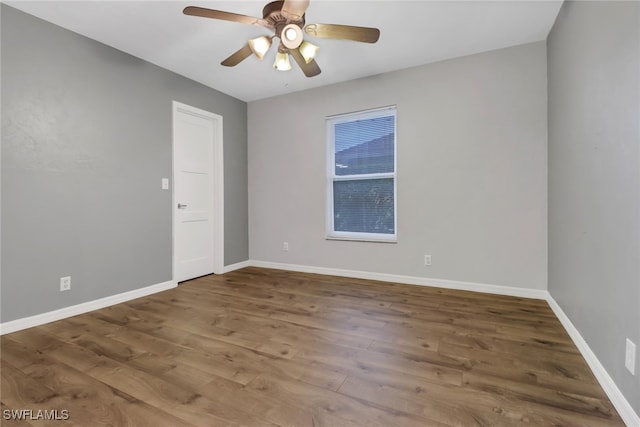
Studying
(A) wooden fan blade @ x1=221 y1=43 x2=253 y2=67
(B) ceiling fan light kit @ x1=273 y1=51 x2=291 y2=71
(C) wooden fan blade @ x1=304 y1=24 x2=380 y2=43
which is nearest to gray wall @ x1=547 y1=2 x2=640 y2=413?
(C) wooden fan blade @ x1=304 y1=24 x2=380 y2=43

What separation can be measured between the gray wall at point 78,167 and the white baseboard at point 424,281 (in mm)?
1744

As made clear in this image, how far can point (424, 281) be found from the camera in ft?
11.2

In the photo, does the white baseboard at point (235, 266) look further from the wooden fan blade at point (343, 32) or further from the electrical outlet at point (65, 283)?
the wooden fan blade at point (343, 32)

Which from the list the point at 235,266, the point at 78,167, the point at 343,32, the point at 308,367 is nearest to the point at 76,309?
the point at 78,167

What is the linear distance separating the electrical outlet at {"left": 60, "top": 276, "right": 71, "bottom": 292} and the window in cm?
281

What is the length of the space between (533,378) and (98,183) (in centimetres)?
373

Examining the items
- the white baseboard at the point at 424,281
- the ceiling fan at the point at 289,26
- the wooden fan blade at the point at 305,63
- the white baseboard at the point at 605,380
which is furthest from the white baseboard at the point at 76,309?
the white baseboard at the point at 605,380

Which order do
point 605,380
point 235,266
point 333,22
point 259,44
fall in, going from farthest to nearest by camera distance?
point 235,266, point 333,22, point 259,44, point 605,380

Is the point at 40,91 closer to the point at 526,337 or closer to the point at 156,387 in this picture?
the point at 156,387

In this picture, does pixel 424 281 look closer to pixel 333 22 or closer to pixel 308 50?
pixel 308 50

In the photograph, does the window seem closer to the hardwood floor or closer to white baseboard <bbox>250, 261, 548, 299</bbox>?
white baseboard <bbox>250, 261, 548, 299</bbox>

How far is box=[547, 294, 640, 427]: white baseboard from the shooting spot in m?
1.24

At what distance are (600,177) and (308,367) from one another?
77.4 inches

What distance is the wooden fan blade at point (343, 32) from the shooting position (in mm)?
1940
